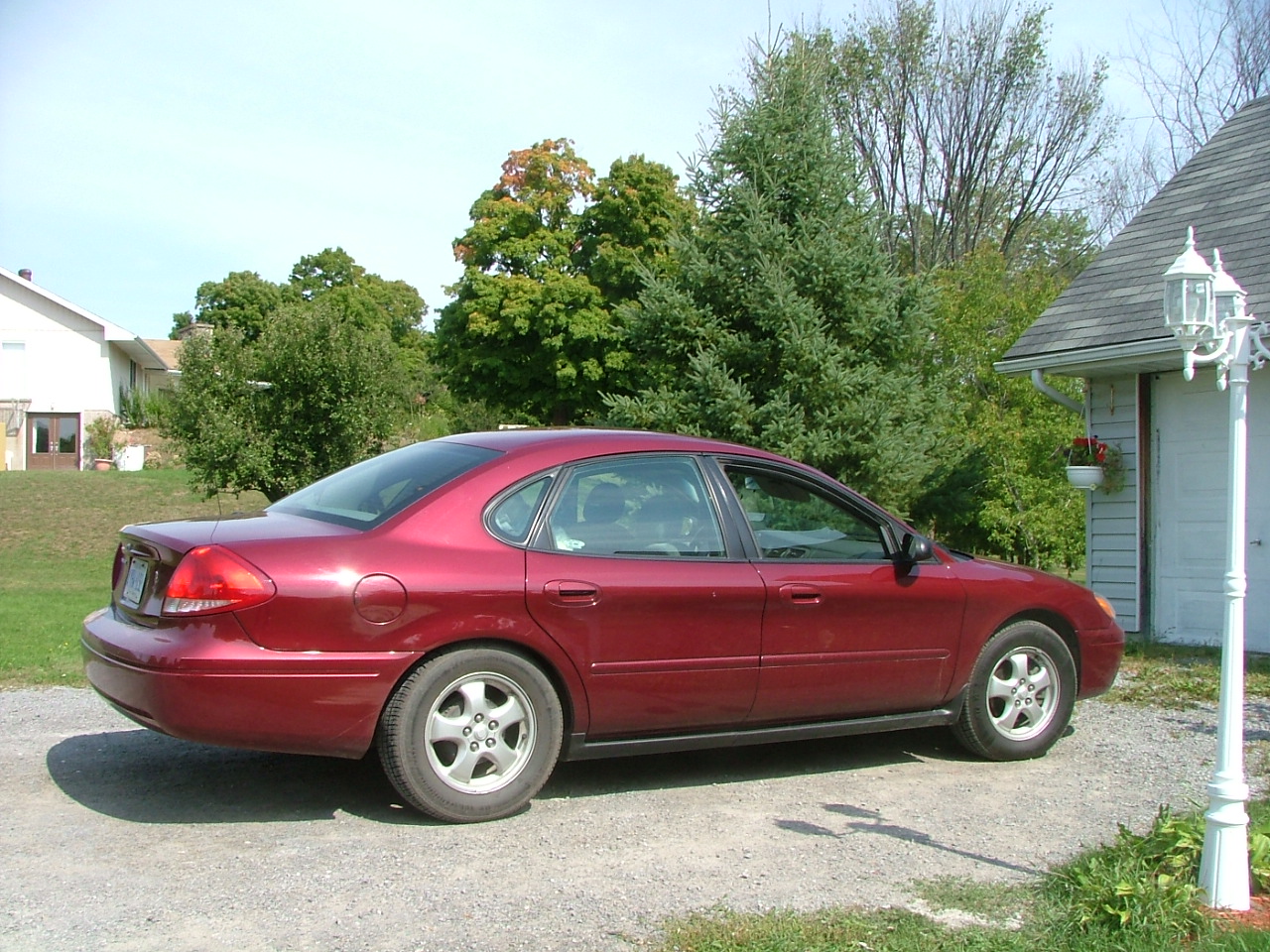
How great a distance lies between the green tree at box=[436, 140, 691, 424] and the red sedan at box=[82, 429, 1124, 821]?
32655mm

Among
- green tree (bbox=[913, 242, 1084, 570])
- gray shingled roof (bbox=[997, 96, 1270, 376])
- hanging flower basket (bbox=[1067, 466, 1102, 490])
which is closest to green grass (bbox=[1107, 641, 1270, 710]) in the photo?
hanging flower basket (bbox=[1067, 466, 1102, 490])

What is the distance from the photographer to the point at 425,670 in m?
4.61

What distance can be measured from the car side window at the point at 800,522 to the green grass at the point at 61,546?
15.6 feet

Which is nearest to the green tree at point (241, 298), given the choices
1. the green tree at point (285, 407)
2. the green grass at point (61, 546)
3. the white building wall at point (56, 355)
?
the white building wall at point (56, 355)

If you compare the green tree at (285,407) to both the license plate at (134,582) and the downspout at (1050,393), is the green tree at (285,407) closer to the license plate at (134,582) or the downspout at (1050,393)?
the downspout at (1050,393)

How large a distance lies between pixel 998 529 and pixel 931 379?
7.47 ft

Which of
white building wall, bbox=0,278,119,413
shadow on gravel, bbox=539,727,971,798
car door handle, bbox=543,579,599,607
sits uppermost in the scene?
white building wall, bbox=0,278,119,413

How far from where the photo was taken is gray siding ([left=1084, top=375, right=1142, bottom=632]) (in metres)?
11.3

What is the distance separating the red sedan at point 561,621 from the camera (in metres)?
4.45

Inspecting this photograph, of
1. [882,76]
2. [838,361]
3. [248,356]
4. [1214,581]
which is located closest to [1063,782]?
[1214,581]

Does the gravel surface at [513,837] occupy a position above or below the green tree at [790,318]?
below

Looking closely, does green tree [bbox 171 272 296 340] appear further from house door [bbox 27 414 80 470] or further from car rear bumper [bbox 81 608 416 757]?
car rear bumper [bbox 81 608 416 757]

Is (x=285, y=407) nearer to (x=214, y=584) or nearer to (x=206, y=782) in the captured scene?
(x=206, y=782)

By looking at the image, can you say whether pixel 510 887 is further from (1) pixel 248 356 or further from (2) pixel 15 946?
(1) pixel 248 356
